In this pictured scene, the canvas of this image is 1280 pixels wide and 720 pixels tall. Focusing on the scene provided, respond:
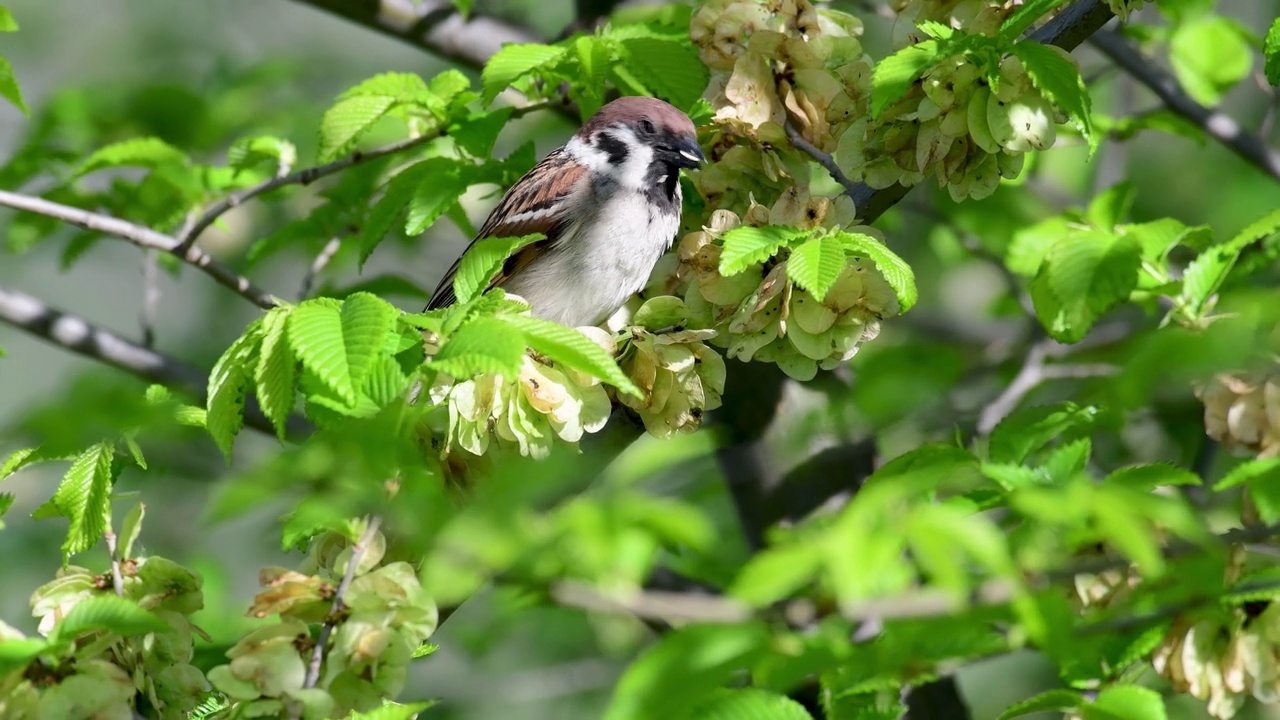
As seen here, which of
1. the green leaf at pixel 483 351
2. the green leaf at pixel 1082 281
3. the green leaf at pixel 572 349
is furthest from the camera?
the green leaf at pixel 1082 281

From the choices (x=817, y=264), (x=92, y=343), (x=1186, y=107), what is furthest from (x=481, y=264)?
(x=1186, y=107)

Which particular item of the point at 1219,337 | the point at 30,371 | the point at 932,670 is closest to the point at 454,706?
the point at 932,670

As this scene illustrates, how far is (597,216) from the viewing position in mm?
3551

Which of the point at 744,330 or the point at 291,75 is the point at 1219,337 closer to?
the point at 744,330

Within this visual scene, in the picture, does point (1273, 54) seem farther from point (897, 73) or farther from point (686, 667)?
point (686, 667)

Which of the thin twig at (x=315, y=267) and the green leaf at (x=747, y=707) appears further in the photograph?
the thin twig at (x=315, y=267)

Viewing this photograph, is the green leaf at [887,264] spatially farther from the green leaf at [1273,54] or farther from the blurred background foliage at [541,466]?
the green leaf at [1273,54]

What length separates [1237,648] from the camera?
2213mm

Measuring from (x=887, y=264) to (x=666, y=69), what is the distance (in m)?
0.89

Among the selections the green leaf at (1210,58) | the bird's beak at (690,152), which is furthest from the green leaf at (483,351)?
the green leaf at (1210,58)

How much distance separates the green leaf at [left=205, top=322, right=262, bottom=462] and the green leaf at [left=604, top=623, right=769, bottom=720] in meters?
0.89

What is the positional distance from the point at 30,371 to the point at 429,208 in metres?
9.97

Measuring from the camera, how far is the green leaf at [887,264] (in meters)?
2.20

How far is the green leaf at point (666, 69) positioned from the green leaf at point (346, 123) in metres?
0.64
